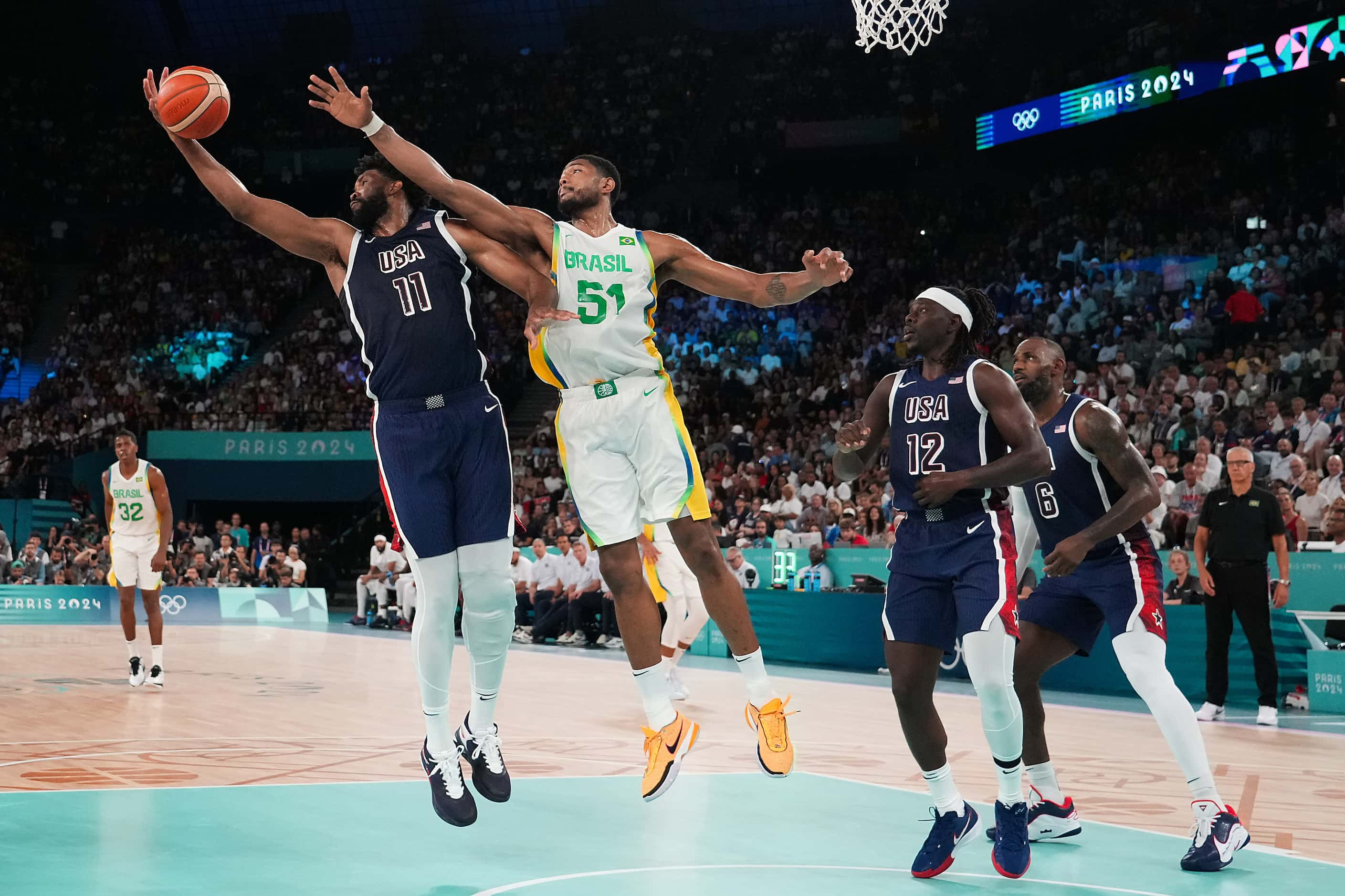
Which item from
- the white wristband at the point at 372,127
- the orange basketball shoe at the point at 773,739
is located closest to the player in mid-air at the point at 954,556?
the orange basketball shoe at the point at 773,739

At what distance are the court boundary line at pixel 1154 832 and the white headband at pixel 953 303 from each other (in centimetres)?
247

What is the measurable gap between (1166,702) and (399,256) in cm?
365

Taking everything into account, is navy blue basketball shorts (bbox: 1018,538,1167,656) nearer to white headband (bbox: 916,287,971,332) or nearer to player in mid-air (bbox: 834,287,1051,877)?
player in mid-air (bbox: 834,287,1051,877)

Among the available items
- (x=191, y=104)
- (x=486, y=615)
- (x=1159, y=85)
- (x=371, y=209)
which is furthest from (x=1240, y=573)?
(x=1159, y=85)

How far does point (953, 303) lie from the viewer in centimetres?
544

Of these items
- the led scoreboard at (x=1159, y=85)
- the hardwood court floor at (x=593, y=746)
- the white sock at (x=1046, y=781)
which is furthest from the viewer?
the led scoreboard at (x=1159, y=85)

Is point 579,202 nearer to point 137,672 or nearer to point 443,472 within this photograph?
point 443,472

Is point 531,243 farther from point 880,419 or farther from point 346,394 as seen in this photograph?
point 346,394

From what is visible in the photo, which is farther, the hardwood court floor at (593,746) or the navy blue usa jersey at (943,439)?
the hardwood court floor at (593,746)

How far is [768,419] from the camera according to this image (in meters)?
23.3

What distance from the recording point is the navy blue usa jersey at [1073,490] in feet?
19.5

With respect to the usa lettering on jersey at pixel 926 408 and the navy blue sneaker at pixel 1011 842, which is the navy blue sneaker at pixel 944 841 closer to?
the navy blue sneaker at pixel 1011 842

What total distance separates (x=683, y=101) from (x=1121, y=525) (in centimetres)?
2912

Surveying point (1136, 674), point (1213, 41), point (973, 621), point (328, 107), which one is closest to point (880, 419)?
point (973, 621)
